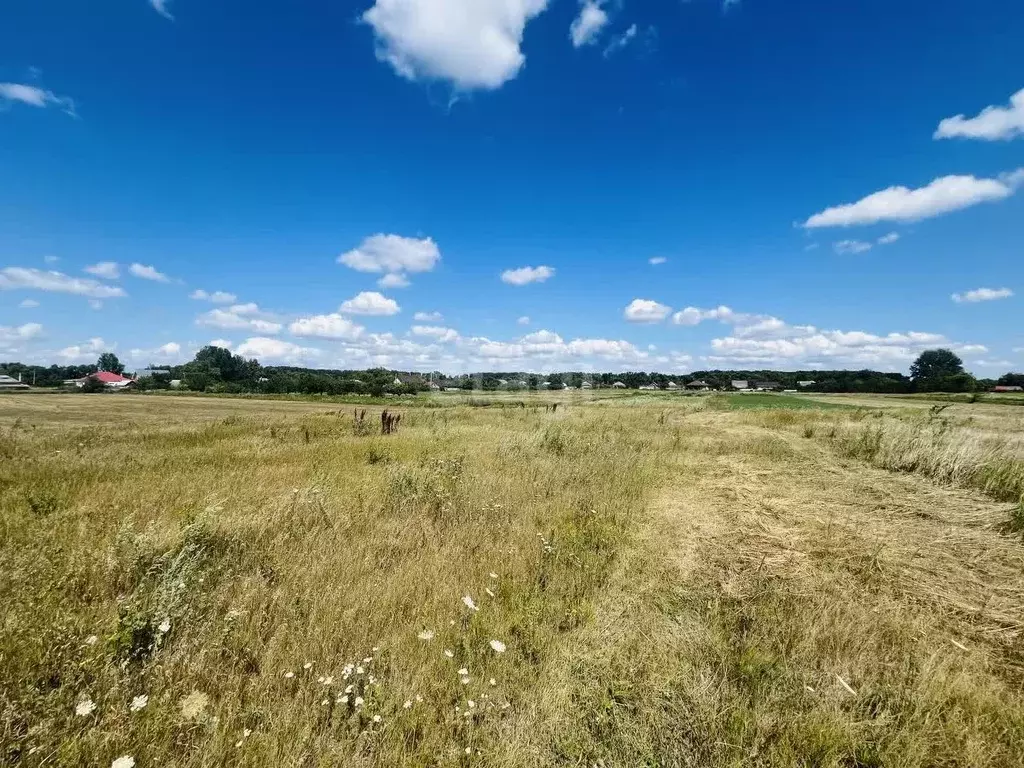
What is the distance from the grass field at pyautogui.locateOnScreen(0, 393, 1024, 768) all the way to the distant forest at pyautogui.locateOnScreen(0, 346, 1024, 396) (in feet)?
184

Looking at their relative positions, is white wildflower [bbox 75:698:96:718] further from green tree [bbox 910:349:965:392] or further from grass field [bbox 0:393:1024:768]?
green tree [bbox 910:349:965:392]

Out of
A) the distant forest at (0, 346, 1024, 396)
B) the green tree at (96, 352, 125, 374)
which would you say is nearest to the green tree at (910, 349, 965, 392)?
the distant forest at (0, 346, 1024, 396)

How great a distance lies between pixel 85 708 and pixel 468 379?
230 ft

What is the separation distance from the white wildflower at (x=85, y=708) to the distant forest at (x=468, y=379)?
5975 cm

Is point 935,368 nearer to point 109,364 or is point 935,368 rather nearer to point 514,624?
point 514,624

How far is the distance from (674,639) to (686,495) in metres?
4.29

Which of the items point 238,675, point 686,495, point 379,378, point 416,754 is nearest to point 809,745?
point 416,754

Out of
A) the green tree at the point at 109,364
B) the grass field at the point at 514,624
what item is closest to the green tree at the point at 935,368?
the grass field at the point at 514,624

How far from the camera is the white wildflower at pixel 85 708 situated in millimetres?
2211

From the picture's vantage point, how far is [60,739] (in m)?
2.23

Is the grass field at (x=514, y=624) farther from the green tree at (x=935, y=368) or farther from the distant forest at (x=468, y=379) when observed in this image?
the green tree at (x=935, y=368)

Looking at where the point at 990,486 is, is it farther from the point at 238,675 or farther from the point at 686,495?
the point at 238,675

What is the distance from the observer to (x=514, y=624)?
3.62 metres

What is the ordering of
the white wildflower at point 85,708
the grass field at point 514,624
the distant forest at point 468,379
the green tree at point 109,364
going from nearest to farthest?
the white wildflower at point 85,708, the grass field at point 514,624, the distant forest at point 468,379, the green tree at point 109,364
